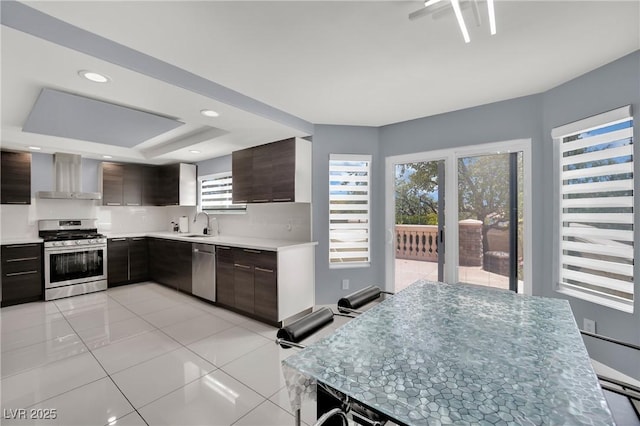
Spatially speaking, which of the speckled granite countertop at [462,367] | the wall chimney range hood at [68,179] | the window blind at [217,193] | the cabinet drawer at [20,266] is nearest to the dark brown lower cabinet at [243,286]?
the window blind at [217,193]

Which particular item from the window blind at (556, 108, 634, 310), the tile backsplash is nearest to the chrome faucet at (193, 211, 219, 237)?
the tile backsplash

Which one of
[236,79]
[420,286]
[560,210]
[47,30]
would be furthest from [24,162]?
[560,210]

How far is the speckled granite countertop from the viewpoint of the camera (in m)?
0.77

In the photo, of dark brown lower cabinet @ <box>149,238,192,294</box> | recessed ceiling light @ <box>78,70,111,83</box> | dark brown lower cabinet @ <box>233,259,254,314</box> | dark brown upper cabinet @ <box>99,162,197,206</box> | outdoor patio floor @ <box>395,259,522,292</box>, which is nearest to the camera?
recessed ceiling light @ <box>78,70,111,83</box>

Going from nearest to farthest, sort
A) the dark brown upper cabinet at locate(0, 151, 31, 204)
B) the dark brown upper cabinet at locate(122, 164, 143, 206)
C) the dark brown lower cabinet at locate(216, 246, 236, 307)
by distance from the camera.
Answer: the dark brown lower cabinet at locate(216, 246, 236, 307), the dark brown upper cabinet at locate(0, 151, 31, 204), the dark brown upper cabinet at locate(122, 164, 143, 206)

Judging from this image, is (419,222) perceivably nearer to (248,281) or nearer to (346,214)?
(346,214)

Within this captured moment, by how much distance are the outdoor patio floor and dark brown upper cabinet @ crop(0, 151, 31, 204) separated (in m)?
5.78

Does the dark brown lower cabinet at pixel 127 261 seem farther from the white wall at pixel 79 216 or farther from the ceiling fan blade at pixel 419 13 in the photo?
the ceiling fan blade at pixel 419 13

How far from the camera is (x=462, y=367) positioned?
0.99 m

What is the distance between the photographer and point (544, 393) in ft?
2.78

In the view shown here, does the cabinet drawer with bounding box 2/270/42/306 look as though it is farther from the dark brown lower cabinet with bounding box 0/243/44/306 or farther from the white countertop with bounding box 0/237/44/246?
the white countertop with bounding box 0/237/44/246

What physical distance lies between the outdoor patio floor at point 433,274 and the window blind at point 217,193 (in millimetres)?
2671

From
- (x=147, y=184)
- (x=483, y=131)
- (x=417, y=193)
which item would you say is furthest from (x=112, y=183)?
(x=483, y=131)

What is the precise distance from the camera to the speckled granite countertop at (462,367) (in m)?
0.77
